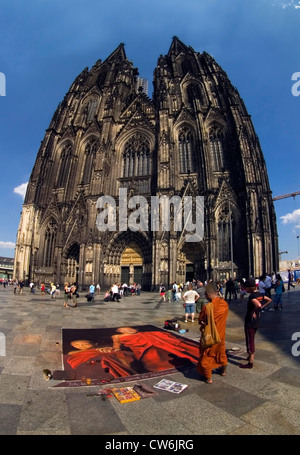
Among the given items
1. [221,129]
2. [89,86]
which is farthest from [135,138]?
[89,86]

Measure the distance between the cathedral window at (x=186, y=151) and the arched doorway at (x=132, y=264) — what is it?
1140 cm

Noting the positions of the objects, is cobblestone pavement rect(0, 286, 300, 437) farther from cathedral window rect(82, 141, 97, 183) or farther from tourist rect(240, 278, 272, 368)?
cathedral window rect(82, 141, 97, 183)

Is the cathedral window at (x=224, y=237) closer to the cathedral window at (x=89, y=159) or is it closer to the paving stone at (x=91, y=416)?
the cathedral window at (x=89, y=159)

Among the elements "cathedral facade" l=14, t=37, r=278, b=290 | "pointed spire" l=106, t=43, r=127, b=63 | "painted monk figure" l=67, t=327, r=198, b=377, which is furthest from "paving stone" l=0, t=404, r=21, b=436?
"pointed spire" l=106, t=43, r=127, b=63

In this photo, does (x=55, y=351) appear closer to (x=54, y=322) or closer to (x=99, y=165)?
(x=54, y=322)

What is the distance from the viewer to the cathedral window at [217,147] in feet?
95.1

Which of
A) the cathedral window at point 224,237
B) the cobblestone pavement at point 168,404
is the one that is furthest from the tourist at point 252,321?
the cathedral window at point 224,237

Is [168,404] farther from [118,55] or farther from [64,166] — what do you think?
[118,55]

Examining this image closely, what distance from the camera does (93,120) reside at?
35312 millimetres

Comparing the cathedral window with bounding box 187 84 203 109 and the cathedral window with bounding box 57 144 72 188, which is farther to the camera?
the cathedral window with bounding box 187 84 203 109

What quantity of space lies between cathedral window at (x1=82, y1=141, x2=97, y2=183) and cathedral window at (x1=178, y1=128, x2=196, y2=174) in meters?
12.2

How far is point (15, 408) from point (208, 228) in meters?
24.2

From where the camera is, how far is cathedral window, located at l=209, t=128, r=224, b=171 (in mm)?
28987
